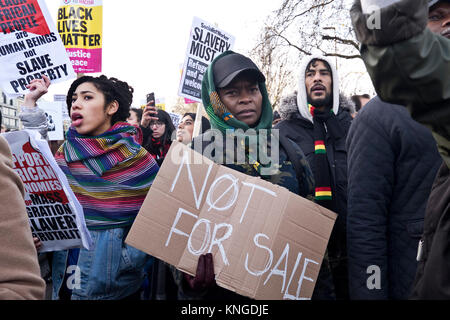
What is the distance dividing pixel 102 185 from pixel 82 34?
3.60 metres

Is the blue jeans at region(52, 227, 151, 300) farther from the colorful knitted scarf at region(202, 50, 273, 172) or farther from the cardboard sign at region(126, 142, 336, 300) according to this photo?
the colorful knitted scarf at region(202, 50, 273, 172)

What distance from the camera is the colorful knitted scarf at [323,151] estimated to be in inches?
120

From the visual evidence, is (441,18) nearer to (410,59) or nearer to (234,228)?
(410,59)

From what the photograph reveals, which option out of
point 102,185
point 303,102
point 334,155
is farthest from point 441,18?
point 102,185

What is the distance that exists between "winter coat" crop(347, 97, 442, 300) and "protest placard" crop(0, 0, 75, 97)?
335cm

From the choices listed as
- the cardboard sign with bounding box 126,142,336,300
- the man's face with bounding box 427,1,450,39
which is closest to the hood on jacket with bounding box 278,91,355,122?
the cardboard sign with bounding box 126,142,336,300

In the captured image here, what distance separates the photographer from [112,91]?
10.8 ft

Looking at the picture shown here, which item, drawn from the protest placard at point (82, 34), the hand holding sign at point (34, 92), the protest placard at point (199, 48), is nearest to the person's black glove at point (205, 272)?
the hand holding sign at point (34, 92)

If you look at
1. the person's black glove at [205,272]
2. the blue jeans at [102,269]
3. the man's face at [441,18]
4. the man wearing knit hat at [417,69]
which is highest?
the man's face at [441,18]

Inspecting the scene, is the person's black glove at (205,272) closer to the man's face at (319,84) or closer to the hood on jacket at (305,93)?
the hood on jacket at (305,93)

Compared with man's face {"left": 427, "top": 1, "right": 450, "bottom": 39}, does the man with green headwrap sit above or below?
below

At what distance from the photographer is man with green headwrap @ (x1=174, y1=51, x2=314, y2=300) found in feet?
8.07

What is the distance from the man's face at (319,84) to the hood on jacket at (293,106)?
11 centimetres

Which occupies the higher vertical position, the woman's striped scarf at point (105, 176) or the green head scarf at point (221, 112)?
the green head scarf at point (221, 112)
